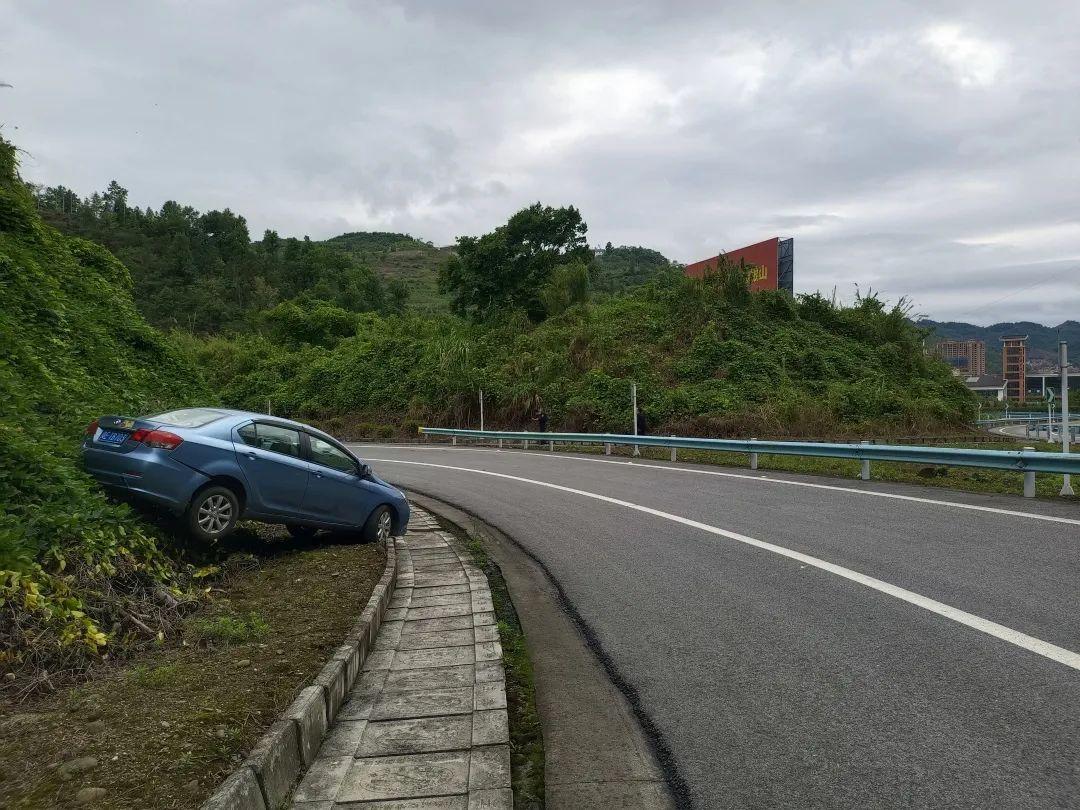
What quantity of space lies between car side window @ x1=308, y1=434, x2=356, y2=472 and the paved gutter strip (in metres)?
2.67

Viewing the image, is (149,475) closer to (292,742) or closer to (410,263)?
(292,742)

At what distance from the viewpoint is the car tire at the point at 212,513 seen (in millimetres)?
7344

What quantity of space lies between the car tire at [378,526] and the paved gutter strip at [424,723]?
266cm

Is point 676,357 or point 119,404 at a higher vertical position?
point 676,357

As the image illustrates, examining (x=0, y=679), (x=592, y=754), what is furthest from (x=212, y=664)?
(x=592, y=754)

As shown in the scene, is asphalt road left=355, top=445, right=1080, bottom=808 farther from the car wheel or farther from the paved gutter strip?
the car wheel

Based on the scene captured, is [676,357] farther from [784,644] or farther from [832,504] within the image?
[784,644]

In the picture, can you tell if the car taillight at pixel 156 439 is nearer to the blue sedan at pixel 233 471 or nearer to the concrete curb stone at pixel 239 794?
the blue sedan at pixel 233 471

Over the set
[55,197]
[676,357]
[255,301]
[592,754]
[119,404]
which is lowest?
[592,754]

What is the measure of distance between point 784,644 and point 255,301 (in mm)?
84488

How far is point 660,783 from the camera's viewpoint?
11.4ft

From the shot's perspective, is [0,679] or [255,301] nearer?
[0,679]

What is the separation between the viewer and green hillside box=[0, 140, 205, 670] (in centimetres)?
475

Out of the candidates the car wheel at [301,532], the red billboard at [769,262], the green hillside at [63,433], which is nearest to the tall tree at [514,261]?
the red billboard at [769,262]
